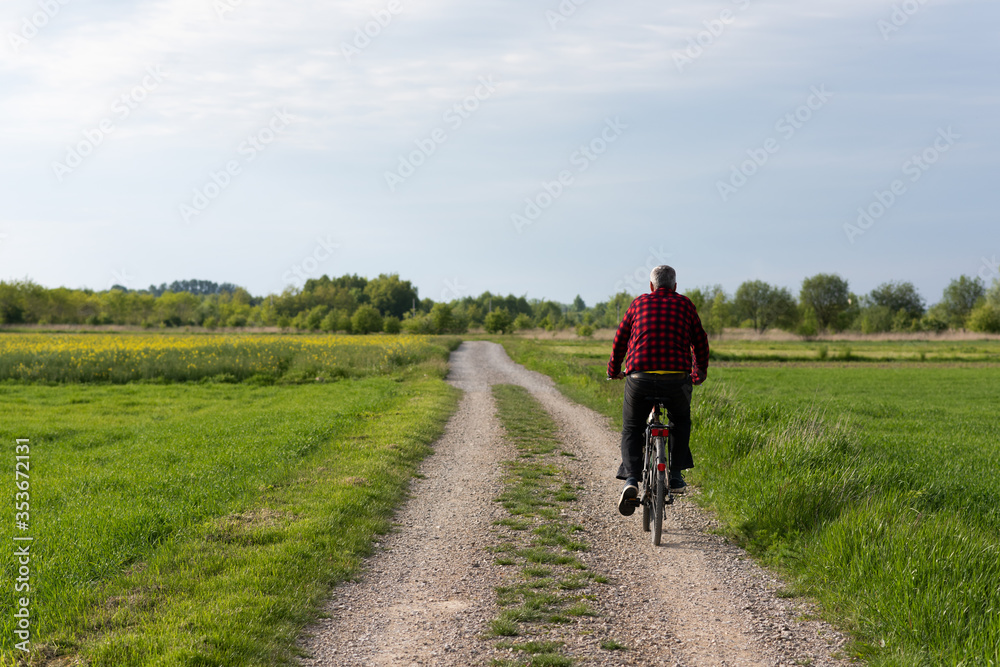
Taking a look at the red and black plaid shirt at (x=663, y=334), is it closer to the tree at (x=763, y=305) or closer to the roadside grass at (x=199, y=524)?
the roadside grass at (x=199, y=524)

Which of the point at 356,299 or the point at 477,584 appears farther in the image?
the point at 356,299

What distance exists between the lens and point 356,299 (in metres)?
110

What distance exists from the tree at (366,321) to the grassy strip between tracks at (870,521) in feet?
211

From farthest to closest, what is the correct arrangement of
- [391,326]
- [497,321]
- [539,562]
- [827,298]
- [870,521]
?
[827,298] → [497,321] → [391,326] → [539,562] → [870,521]

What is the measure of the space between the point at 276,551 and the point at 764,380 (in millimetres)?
32166

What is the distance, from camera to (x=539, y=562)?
18.2ft

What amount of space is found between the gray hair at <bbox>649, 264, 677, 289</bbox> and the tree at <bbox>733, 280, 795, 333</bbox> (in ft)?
426

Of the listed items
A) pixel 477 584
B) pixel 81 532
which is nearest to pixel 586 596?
pixel 477 584

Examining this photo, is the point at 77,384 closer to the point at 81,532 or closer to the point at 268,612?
the point at 81,532

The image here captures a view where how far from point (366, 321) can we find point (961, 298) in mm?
110839

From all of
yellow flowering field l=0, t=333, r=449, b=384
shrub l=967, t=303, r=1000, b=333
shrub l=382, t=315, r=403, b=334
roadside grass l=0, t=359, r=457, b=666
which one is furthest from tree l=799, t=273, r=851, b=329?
roadside grass l=0, t=359, r=457, b=666

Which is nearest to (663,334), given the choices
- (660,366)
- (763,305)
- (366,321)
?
(660,366)

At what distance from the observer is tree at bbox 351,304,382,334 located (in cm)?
7431

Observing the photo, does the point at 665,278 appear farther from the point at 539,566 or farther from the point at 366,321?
the point at 366,321
